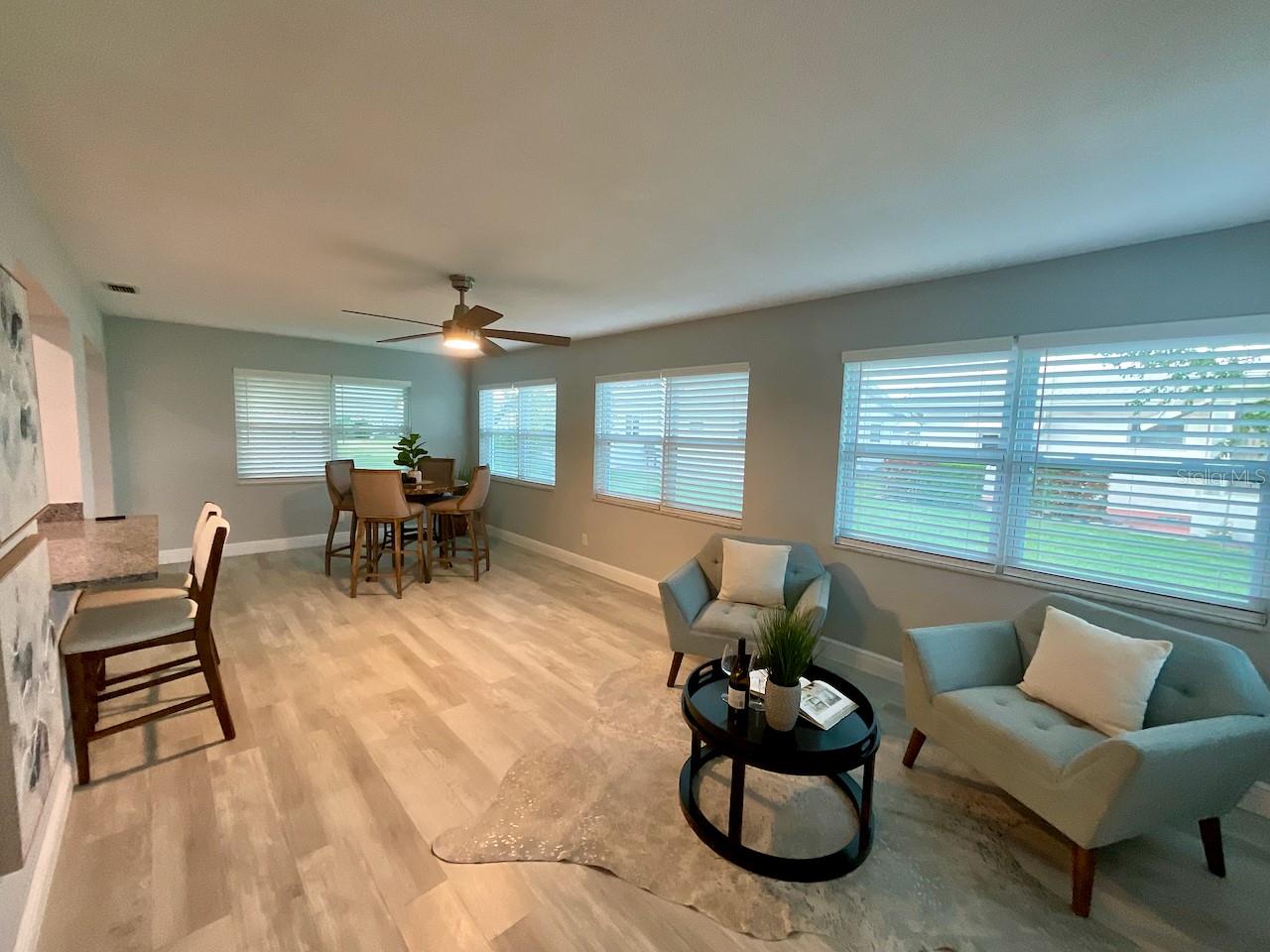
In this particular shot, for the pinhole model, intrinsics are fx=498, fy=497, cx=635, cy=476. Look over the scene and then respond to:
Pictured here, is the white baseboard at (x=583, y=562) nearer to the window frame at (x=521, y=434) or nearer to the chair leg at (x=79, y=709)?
the window frame at (x=521, y=434)

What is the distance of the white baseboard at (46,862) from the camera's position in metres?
1.34

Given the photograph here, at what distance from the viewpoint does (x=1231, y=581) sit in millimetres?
2072

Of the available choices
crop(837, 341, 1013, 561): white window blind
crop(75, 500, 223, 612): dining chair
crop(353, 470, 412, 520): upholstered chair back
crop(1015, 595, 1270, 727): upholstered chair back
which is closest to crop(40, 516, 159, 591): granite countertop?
crop(75, 500, 223, 612): dining chair

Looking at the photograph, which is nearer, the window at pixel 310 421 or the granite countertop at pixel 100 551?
the granite countertop at pixel 100 551

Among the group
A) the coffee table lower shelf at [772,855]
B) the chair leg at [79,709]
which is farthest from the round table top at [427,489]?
the coffee table lower shelf at [772,855]

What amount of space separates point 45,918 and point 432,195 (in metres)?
2.59

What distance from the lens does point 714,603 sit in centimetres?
303

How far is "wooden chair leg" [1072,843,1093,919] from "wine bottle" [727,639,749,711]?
107 cm

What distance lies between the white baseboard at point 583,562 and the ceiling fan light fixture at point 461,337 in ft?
8.21

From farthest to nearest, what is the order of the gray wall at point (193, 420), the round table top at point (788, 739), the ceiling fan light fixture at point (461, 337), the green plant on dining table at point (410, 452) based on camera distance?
the green plant on dining table at point (410, 452), the gray wall at point (193, 420), the ceiling fan light fixture at point (461, 337), the round table top at point (788, 739)

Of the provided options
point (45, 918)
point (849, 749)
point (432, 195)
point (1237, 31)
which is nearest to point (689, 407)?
point (432, 195)

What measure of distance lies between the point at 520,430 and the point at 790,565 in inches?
154

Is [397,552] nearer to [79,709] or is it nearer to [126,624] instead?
[126,624]

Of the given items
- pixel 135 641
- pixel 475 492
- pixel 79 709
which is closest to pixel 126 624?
pixel 135 641
